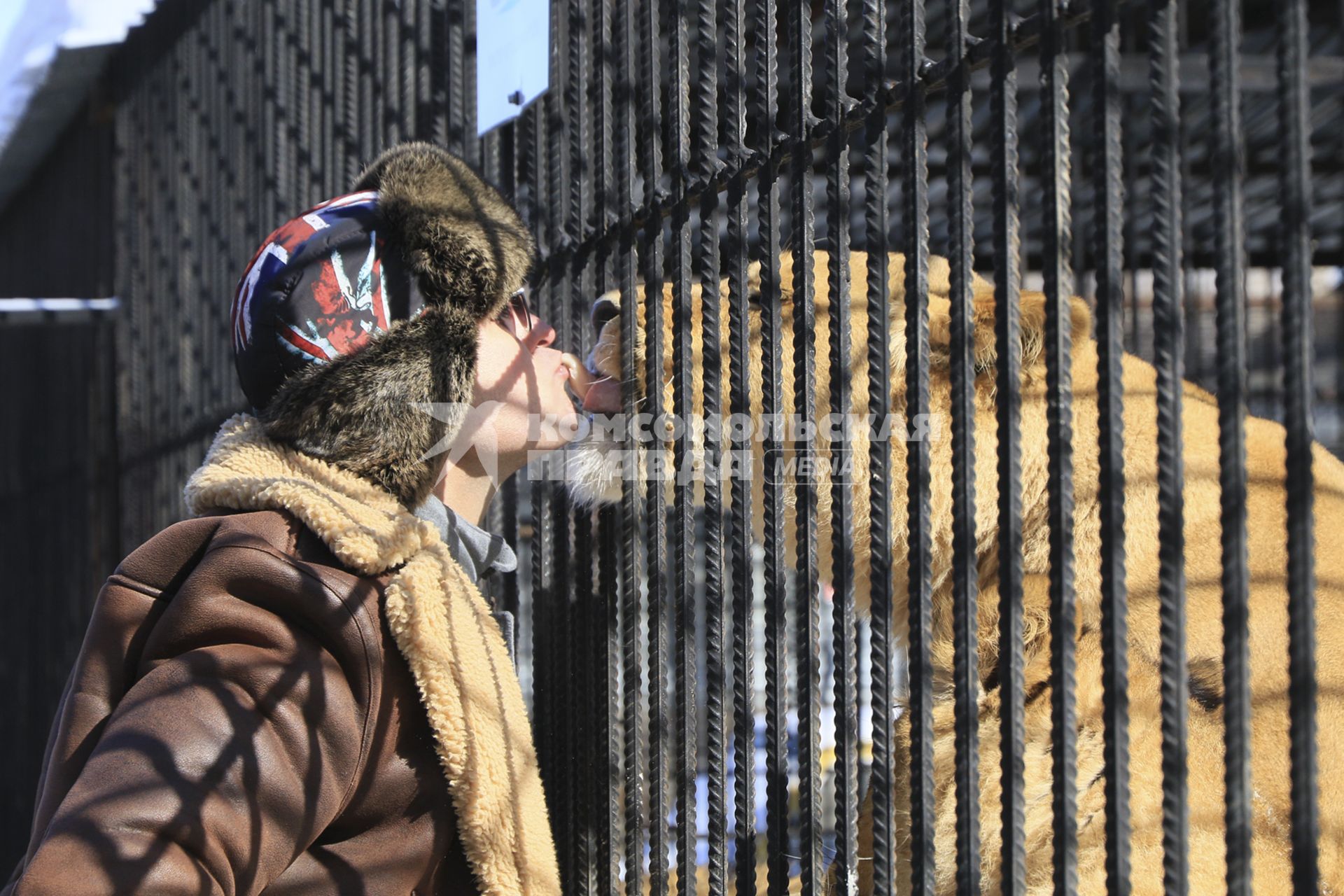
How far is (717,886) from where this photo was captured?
1.86 m

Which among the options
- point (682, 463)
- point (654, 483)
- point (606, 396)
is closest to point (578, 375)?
point (606, 396)

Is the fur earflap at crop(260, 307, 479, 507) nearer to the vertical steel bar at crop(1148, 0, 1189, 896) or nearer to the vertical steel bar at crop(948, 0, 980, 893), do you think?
the vertical steel bar at crop(948, 0, 980, 893)

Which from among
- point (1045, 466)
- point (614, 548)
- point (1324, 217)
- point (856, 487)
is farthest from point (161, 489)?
point (1324, 217)

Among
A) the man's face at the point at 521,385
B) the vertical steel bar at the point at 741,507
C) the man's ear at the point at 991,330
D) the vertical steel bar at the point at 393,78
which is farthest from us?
the vertical steel bar at the point at 393,78

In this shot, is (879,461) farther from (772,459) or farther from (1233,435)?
(1233,435)

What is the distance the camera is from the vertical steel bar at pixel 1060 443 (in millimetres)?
1185

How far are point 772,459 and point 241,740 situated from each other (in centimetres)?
76

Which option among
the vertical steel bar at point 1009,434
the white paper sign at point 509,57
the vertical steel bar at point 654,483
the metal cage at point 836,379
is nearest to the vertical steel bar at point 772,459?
the metal cage at point 836,379

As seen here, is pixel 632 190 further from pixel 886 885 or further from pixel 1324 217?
pixel 1324 217

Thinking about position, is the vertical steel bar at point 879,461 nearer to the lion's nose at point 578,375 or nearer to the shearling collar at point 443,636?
the shearling collar at point 443,636

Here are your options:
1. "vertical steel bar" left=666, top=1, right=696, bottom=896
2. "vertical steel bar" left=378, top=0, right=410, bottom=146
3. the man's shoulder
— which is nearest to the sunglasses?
"vertical steel bar" left=666, top=1, right=696, bottom=896

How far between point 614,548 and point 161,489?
261 centimetres

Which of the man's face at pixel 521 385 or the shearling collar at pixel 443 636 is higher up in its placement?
the man's face at pixel 521 385

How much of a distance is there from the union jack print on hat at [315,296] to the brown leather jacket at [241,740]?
0.29 metres
